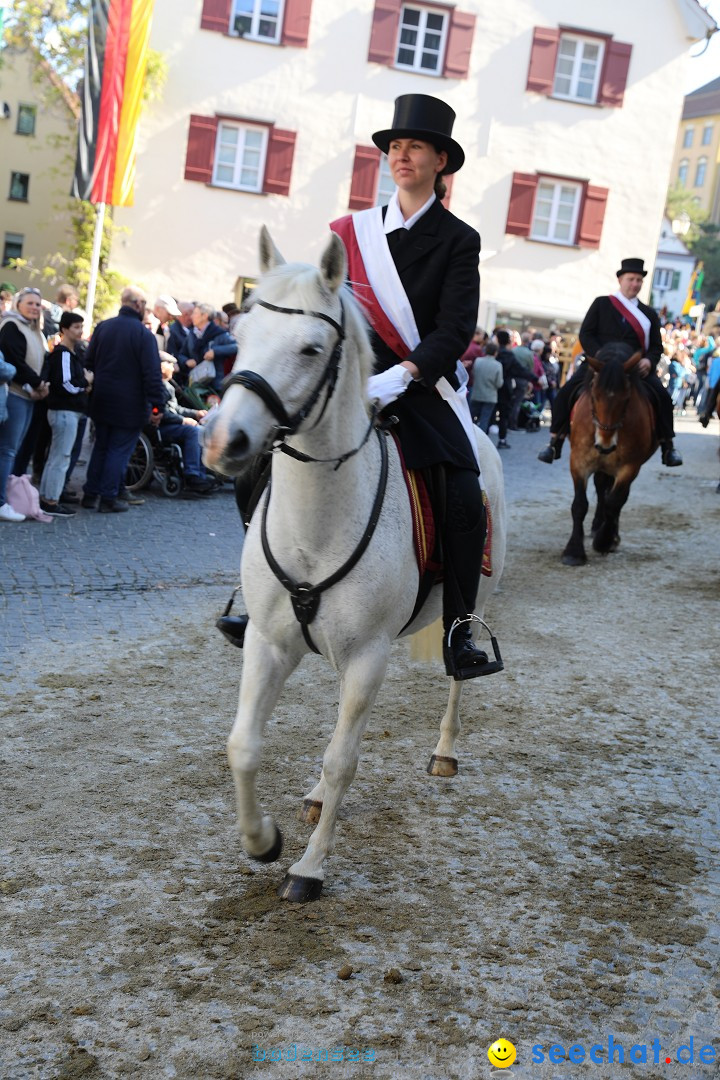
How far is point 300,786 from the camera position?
5.50 metres

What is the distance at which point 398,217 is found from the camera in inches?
185

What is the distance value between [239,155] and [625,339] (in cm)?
1939

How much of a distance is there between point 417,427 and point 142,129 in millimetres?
26373

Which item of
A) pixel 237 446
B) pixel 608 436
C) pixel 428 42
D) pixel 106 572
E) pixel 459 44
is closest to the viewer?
pixel 237 446

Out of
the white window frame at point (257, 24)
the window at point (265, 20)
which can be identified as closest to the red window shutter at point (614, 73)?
the window at point (265, 20)

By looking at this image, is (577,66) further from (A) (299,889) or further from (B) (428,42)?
(A) (299,889)

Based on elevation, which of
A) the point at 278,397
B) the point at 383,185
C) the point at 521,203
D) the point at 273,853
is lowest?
the point at 273,853

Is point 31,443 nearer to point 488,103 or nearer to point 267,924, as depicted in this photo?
point 267,924

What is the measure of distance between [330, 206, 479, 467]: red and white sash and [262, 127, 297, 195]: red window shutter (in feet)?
84.6

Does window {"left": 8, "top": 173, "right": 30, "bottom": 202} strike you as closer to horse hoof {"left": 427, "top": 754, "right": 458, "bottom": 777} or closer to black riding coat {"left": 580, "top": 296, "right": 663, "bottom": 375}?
black riding coat {"left": 580, "top": 296, "right": 663, "bottom": 375}

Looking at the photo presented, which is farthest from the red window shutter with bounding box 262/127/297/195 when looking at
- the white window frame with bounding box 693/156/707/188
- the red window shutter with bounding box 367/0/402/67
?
the white window frame with bounding box 693/156/707/188

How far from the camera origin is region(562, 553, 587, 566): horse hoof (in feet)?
39.3

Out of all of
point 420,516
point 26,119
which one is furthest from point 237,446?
point 26,119

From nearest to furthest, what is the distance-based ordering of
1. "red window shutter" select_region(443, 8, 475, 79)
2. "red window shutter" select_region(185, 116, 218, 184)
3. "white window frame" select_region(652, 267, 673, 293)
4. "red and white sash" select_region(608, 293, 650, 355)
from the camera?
"red and white sash" select_region(608, 293, 650, 355) < "red window shutter" select_region(185, 116, 218, 184) < "red window shutter" select_region(443, 8, 475, 79) < "white window frame" select_region(652, 267, 673, 293)
